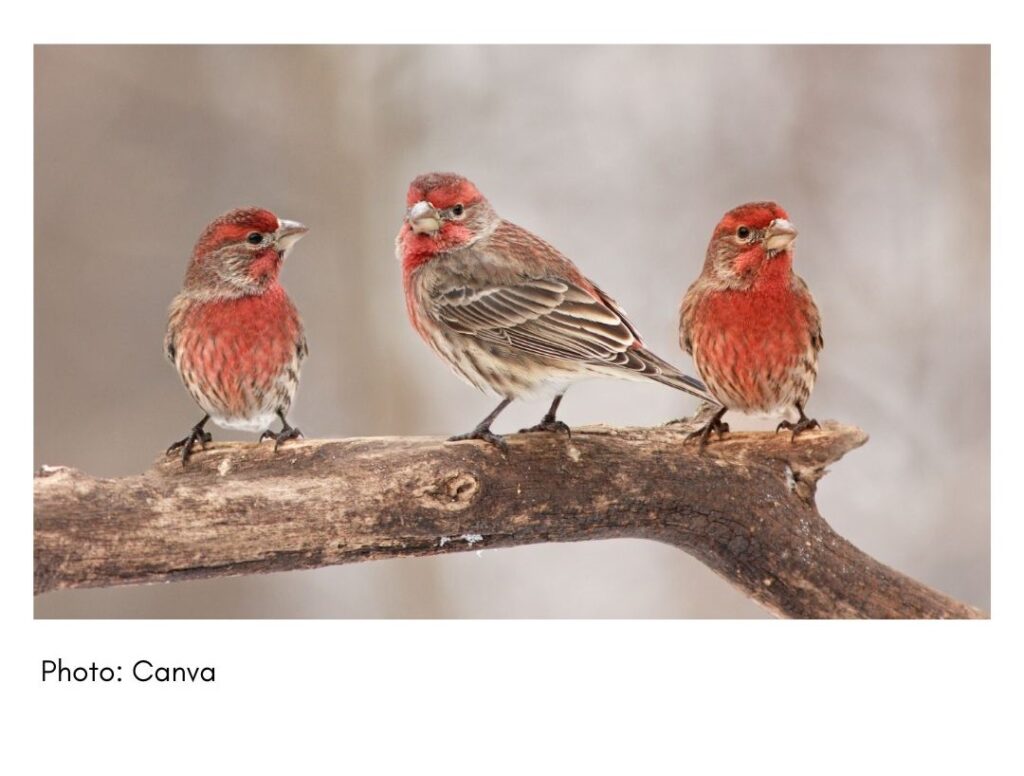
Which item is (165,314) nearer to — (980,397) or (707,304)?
(707,304)

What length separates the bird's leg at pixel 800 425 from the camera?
21.4 ft

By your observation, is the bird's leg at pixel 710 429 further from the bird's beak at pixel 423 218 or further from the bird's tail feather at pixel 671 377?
Result: the bird's beak at pixel 423 218

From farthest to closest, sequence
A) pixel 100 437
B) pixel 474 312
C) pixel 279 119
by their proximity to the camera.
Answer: pixel 279 119 < pixel 100 437 < pixel 474 312

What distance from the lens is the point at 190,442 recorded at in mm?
6184

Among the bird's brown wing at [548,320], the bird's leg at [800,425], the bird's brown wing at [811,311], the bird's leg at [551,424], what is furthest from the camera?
the bird's leg at [800,425]

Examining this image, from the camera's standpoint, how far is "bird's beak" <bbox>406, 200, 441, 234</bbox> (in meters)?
6.12

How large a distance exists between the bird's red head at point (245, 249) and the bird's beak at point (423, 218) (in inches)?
20.7

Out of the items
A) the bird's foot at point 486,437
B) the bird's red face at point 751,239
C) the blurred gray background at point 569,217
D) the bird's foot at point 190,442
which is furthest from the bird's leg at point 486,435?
the bird's red face at point 751,239

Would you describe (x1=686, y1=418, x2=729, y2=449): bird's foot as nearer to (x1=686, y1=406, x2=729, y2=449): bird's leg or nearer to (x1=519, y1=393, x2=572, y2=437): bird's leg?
(x1=686, y1=406, x2=729, y2=449): bird's leg

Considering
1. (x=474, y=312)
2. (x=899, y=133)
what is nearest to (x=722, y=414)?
(x=474, y=312)

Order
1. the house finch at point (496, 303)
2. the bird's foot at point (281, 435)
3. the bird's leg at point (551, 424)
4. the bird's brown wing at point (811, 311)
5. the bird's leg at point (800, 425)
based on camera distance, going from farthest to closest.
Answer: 1. the bird's leg at point (800, 425)
2. the bird's brown wing at point (811, 311)
3. the bird's leg at point (551, 424)
4. the bird's foot at point (281, 435)
5. the house finch at point (496, 303)

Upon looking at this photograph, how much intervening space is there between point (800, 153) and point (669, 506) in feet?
6.73

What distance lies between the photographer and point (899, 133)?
6.95 meters

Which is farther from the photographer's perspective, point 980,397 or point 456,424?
point 456,424
